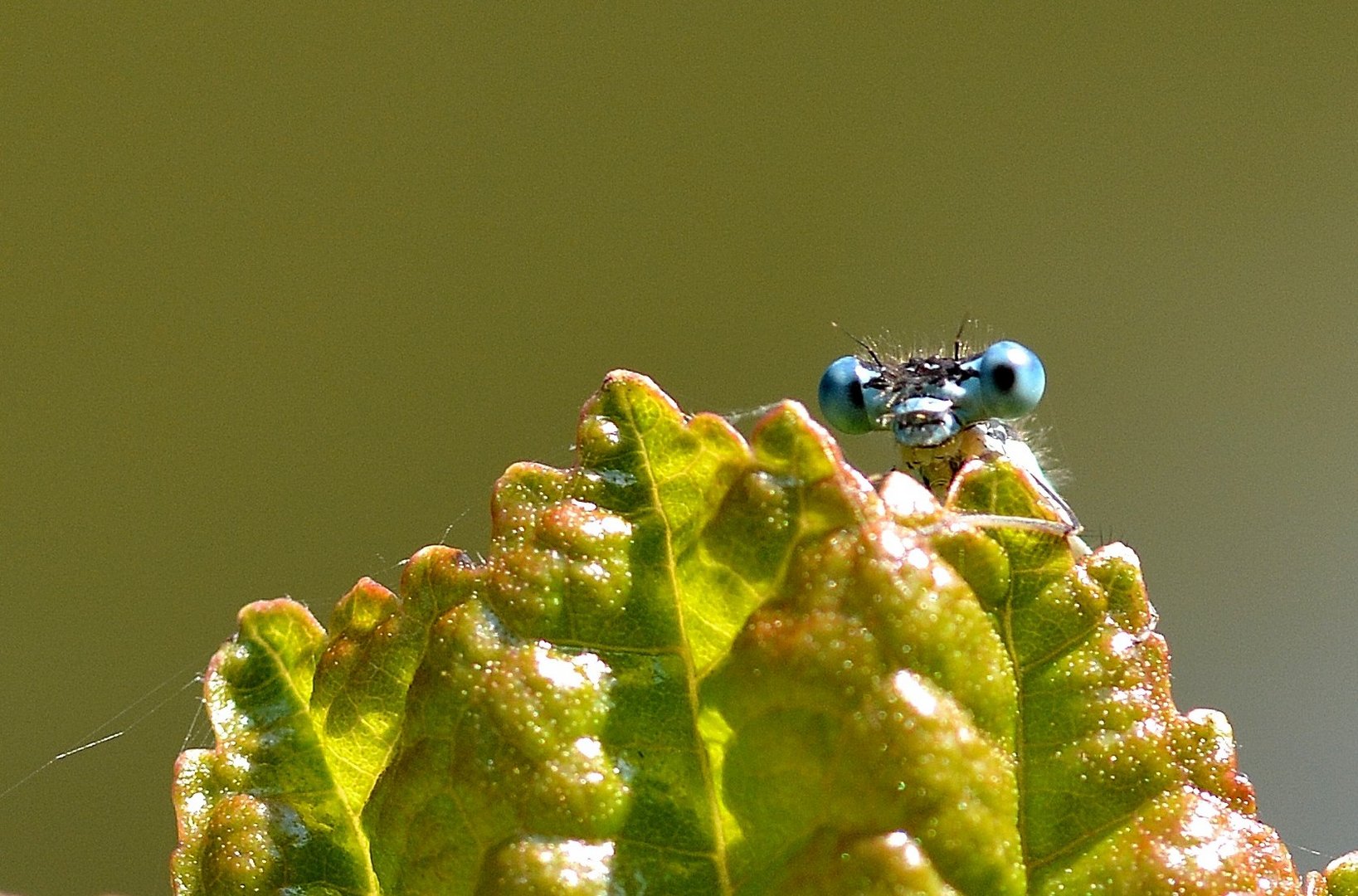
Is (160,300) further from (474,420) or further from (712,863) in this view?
(712,863)

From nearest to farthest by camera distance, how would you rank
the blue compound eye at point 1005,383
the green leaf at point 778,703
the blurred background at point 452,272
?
1. the green leaf at point 778,703
2. the blue compound eye at point 1005,383
3. the blurred background at point 452,272

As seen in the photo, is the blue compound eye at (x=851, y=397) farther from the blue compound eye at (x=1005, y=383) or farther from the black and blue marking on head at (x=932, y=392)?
the blue compound eye at (x=1005, y=383)

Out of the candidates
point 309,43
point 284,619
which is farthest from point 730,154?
point 284,619

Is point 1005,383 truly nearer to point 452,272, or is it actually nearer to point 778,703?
point 778,703

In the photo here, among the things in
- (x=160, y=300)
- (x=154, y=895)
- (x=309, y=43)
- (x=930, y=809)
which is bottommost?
(x=154, y=895)

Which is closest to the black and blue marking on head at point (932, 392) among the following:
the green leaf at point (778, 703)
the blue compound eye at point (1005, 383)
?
the blue compound eye at point (1005, 383)

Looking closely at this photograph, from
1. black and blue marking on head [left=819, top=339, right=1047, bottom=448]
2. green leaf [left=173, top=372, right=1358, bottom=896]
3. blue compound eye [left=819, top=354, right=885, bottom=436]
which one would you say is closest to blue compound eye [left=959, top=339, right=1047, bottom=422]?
black and blue marking on head [left=819, top=339, right=1047, bottom=448]

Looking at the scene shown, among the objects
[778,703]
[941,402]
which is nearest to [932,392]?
[941,402]
